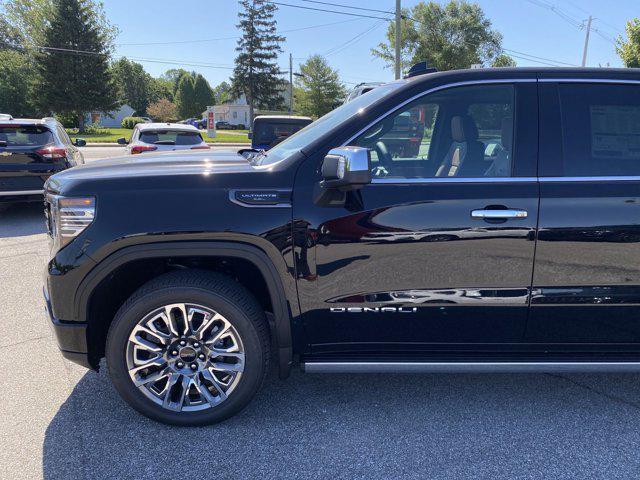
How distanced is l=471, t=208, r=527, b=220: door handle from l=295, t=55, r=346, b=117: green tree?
51.7 metres

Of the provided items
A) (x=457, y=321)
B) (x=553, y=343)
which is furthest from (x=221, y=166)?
(x=553, y=343)

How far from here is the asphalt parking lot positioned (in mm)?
2480

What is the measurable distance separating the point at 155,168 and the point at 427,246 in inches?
62.9

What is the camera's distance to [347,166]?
240cm

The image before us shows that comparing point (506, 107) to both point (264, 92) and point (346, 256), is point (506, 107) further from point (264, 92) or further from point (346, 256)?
point (264, 92)

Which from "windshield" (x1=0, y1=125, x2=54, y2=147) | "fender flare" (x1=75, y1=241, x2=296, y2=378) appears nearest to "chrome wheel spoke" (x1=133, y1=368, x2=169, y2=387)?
"fender flare" (x1=75, y1=241, x2=296, y2=378)

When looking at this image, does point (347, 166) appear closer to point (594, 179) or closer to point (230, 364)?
point (230, 364)

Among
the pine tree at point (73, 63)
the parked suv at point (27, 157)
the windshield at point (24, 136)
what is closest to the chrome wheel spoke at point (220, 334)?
the parked suv at point (27, 157)

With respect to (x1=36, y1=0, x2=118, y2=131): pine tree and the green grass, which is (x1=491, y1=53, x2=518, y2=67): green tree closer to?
the green grass

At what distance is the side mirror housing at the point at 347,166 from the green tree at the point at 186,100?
7708 centimetres

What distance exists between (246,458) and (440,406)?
1.23m

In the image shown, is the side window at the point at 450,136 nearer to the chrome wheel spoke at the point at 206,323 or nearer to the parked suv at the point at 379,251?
the parked suv at the point at 379,251

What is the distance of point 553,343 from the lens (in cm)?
276

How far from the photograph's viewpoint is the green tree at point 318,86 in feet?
175
